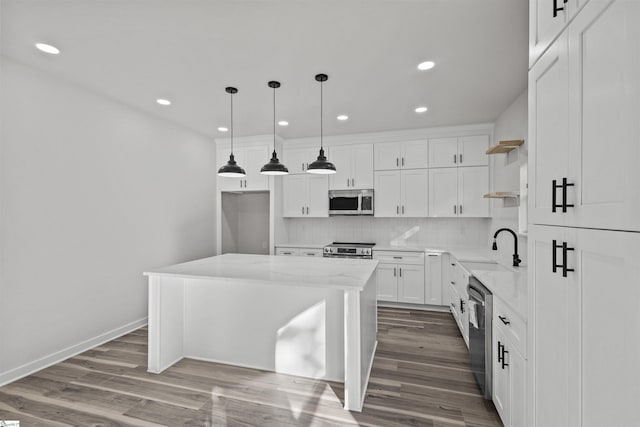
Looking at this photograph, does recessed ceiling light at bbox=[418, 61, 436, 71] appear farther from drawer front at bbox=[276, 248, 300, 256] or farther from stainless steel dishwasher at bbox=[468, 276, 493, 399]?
drawer front at bbox=[276, 248, 300, 256]

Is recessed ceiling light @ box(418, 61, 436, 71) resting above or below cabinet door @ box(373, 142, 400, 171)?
above

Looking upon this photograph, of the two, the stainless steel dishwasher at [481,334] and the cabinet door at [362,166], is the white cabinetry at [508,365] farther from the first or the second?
the cabinet door at [362,166]

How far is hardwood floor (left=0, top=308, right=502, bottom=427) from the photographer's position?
1972 millimetres

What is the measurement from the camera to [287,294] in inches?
101

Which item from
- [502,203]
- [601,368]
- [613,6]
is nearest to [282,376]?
[601,368]

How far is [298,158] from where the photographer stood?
5031mm

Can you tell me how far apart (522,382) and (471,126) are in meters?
3.62

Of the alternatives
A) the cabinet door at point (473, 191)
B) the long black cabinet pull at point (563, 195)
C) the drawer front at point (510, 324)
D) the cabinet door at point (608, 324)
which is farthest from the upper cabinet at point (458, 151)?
the cabinet door at point (608, 324)

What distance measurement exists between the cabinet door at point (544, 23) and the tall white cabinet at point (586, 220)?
1.1 inches

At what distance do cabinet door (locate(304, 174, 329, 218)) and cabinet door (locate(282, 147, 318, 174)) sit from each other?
0.21 metres

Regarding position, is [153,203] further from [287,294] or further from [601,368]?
[601,368]

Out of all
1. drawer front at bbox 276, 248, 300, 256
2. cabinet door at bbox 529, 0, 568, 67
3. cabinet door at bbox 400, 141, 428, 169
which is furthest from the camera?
drawer front at bbox 276, 248, 300, 256

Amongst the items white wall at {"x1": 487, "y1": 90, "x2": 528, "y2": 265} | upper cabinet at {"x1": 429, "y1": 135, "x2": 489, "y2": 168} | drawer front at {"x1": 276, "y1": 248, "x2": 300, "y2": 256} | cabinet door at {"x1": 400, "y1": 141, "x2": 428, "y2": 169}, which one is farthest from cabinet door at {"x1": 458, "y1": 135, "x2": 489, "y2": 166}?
drawer front at {"x1": 276, "y1": 248, "x2": 300, "y2": 256}

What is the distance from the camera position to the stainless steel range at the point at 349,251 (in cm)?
438
